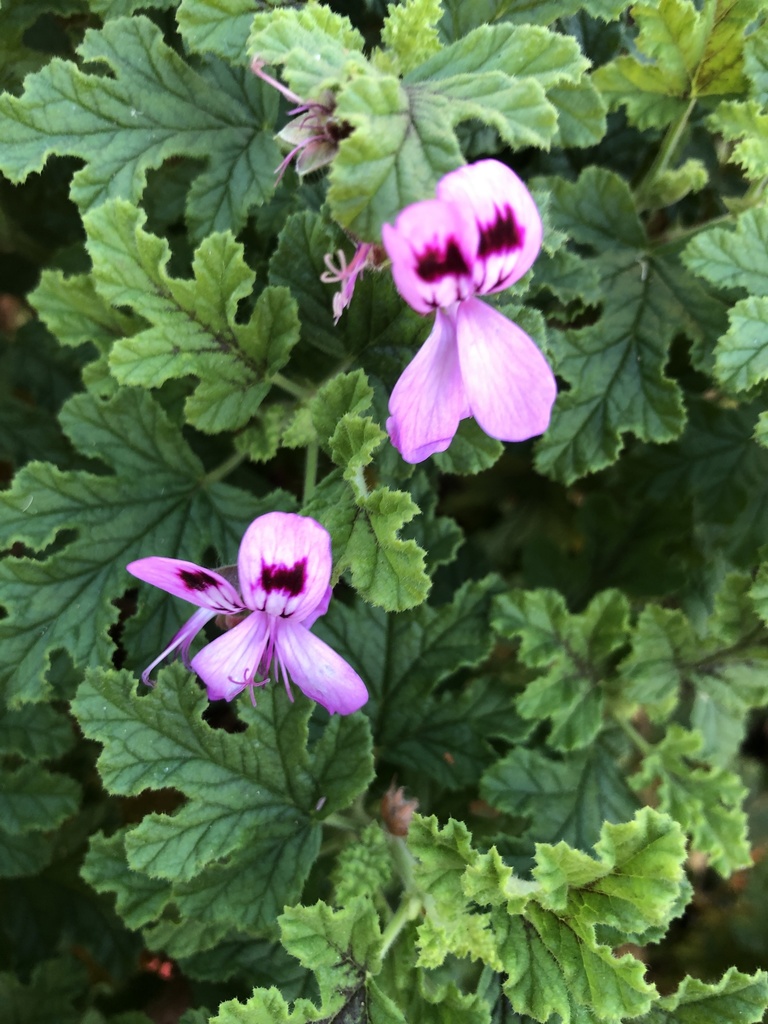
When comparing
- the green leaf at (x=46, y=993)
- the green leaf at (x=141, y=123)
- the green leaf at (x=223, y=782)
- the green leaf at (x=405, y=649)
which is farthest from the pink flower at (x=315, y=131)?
the green leaf at (x=46, y=993)

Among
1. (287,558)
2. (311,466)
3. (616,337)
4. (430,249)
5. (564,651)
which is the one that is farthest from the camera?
(564,651)

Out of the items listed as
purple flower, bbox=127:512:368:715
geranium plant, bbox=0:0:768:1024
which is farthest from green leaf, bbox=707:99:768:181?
purple flower, bbox=127:512:368:715

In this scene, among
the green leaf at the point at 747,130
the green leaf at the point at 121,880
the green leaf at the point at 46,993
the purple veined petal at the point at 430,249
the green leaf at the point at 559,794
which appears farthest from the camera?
the green leaf at the point at 46,993

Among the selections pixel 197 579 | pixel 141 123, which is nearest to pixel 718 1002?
pixel 197 579

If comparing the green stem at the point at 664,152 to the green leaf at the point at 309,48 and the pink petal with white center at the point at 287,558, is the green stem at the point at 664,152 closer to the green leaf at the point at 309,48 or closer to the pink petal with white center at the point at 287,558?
the green leaf at the point at 309,48

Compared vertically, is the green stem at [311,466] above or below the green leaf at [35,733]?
above

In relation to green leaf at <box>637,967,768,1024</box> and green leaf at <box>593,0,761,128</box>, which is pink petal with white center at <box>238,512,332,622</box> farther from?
green leaf at <box>593,0,761,128</box>

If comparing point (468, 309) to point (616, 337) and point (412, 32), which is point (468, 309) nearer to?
point (412, 32)
